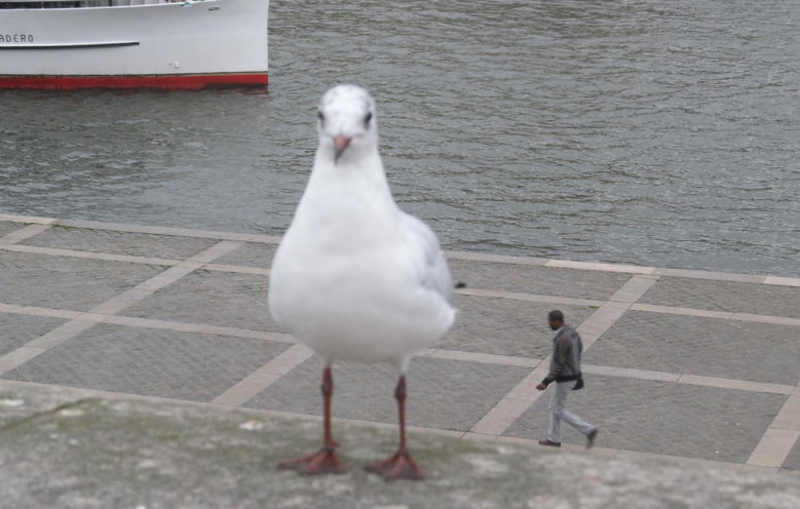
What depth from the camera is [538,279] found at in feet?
54.4

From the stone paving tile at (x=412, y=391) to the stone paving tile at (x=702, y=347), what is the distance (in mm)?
1316

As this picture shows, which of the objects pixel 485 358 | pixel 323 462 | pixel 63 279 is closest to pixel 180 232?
pixel 63 279

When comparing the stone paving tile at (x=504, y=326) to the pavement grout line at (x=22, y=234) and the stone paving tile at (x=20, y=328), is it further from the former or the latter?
the pavement grout line at (x=22, y=234)

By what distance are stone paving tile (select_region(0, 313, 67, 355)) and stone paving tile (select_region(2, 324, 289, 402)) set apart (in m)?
0.49

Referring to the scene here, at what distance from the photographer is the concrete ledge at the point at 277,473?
15.1ft

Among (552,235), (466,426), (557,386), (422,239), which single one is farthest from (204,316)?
(422,239)

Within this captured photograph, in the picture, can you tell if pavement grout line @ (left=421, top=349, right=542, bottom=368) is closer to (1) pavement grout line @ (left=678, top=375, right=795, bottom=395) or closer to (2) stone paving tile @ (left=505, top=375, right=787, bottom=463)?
(2) stone paving tile @ (left=505, top=375, right=787, bottom=463)

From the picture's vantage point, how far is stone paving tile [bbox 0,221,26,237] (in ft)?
62.2

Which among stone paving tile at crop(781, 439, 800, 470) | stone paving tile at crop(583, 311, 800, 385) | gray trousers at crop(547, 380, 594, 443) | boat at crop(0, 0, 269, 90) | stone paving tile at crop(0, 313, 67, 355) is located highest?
gray trousers at crop(547, 380, 594, 443)

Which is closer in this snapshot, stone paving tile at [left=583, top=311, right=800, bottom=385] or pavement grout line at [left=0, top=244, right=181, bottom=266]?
stone paving tile at [left=583, top=311, right=800, bottom=385]

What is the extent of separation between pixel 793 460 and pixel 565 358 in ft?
7.29

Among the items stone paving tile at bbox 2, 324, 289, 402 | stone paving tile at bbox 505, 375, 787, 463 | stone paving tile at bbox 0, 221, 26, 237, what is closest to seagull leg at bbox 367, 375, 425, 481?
stone paving tile at bbox 505, 375, 787, 463

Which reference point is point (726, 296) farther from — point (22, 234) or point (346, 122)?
point (346, 122)

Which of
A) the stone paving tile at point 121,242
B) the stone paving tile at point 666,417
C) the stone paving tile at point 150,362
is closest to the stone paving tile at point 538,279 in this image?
the stone paving tile at point 666,417
